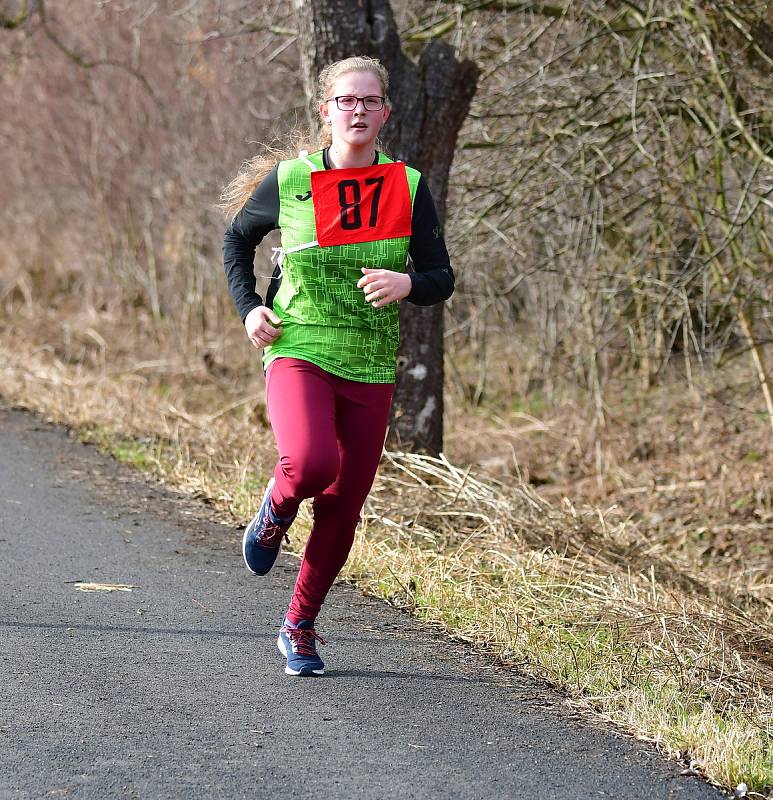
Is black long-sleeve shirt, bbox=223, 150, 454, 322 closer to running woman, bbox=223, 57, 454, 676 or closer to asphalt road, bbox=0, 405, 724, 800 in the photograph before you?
running woman, bbox=223, 57, 454, 676

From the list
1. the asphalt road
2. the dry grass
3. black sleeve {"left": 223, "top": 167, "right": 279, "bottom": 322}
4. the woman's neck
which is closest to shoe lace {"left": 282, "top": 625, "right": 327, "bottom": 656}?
the asphalt road

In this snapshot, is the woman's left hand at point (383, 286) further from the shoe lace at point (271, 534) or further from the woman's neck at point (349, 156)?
the shoe lace at point (271, 534)

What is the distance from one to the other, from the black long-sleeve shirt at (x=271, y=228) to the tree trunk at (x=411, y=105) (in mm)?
2810

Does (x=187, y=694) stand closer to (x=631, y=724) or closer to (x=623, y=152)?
(x=631, y=724)

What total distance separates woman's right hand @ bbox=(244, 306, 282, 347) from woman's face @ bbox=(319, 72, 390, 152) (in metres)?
0.61

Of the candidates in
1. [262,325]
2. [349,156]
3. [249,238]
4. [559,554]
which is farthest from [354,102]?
[559,554]

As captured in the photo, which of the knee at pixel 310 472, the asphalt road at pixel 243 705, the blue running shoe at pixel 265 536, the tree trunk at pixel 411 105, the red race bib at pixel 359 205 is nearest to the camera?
the asphalt road at pixel 243 705

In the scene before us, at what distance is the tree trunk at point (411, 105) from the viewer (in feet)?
23.0

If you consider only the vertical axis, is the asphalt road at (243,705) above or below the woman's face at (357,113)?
below

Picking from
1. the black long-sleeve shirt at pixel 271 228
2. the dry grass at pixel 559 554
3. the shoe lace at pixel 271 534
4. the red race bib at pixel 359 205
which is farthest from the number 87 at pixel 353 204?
the dry grass at pixel 559 554

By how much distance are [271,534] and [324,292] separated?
855 millimetres

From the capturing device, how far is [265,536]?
4301 mm

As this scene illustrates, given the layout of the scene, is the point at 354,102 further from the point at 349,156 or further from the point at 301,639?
the point at 301,639

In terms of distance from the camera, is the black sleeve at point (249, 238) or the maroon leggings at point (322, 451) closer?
the maroon leggings at point (322, 451)
